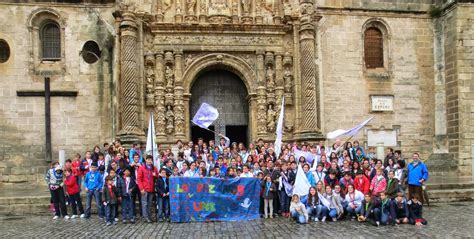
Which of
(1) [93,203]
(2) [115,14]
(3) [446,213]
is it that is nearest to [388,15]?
(3) [446,213]

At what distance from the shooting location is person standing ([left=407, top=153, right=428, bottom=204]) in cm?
1375

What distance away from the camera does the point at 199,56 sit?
731 inches

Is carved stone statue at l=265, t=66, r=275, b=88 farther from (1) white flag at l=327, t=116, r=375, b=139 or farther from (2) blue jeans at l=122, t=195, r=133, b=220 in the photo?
(2) blue jeans at l=122, t=195, r=133, b=220

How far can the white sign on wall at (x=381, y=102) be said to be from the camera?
1953 centimetres

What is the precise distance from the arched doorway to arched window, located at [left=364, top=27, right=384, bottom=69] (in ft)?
17.1

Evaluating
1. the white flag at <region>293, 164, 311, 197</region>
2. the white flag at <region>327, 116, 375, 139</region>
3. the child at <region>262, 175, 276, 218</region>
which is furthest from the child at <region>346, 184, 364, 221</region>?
the white flag at <region>327, 116, 375, 139</region>

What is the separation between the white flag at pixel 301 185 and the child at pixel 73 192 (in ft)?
18.8

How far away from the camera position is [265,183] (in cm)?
1302

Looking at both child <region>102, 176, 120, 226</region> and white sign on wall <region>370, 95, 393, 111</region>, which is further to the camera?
→ white sign on wall <region>370, 95, 393, 111</region>

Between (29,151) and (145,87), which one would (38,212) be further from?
(145,87)

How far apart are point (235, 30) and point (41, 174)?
8904 millimetres

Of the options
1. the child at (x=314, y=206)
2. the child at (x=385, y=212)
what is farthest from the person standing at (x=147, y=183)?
the child at (x=385, y=212)

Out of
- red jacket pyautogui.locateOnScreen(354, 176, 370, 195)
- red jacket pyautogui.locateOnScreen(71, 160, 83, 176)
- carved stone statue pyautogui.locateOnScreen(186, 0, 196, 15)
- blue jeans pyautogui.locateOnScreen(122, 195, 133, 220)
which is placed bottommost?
blue jeans pyautogui.locateOnScreen(122, 195, 133, 220)

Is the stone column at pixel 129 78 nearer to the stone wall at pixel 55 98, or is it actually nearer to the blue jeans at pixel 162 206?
the stone wall at pixel 55 98
